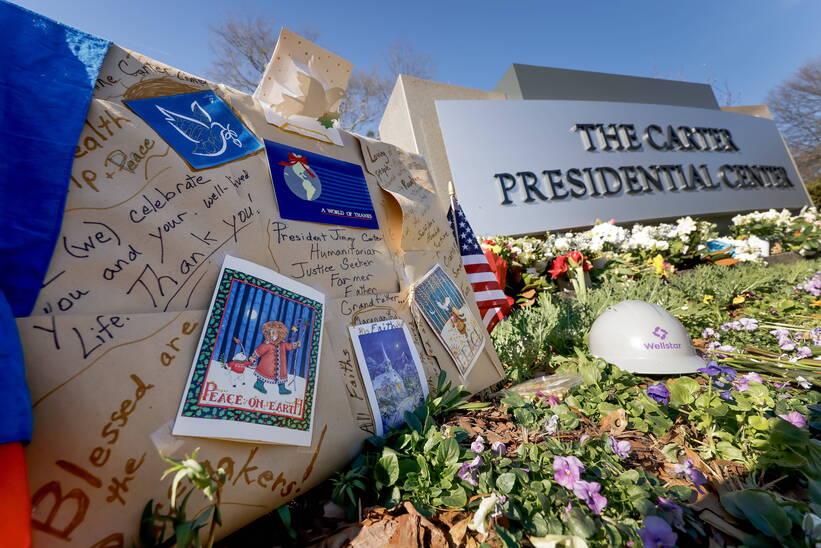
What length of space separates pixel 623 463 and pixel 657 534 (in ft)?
1.09

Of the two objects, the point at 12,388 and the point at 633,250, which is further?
the point at 633,250

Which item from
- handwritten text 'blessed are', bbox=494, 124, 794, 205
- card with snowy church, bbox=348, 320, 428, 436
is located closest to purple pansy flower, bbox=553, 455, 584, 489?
card with snowy church, bbox=348, 320, 428, 436

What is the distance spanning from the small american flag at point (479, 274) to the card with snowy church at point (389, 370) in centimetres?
91

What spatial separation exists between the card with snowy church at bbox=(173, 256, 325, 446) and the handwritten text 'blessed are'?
5.49m

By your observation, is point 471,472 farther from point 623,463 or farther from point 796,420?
point 796,420

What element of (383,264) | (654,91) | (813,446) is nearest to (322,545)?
(383,264)

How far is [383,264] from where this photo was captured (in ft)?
4.03

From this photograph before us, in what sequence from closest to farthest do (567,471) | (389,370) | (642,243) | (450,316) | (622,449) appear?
(567,471)
(622,449)
(389,370)
(450,316)
(642,243)

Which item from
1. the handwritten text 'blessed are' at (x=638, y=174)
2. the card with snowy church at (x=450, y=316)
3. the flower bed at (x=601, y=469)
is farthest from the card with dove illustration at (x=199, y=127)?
the handwritten text 'blessed are' at (x=638, y=174)

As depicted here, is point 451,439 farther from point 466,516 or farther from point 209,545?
point 209,545

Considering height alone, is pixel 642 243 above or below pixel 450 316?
above

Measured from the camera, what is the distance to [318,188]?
114cm

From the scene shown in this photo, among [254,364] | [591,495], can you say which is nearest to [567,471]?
[591,495]

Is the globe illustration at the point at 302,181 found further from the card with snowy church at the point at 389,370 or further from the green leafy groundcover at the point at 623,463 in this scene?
the green leafy groundcover at the point at 623,463
